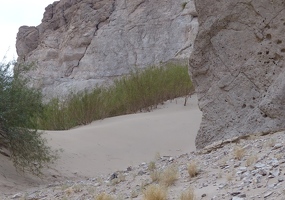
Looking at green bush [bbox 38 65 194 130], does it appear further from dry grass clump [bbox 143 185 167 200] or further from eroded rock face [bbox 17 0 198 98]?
dry grass clump [bbox 143 185 167 200]

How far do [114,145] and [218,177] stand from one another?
7431mm

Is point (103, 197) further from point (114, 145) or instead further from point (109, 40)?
point (109, 40)

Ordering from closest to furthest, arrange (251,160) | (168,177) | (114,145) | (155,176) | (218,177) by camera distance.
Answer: (218,177) → (251,160) → (168,177) → (155,176) → (114,145)

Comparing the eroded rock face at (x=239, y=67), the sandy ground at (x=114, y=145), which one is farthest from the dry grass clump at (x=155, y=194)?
the sandy ground at (x=114, y=145)

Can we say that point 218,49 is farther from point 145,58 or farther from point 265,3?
point 145,58

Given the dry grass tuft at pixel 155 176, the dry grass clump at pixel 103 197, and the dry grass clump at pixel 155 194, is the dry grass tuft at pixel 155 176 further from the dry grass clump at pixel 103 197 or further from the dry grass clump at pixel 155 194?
the dry grass clump at pixel 155 194

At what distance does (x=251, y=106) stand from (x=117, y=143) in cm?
580

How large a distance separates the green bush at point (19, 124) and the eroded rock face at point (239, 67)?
325 cm

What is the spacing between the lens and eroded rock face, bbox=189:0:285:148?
729cm

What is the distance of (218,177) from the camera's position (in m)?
5.38

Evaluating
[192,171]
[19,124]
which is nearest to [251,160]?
[192,171]

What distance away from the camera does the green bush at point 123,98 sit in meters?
16.4

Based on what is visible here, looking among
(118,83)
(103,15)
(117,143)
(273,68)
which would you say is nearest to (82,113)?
(118,83)

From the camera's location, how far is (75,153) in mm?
11734
